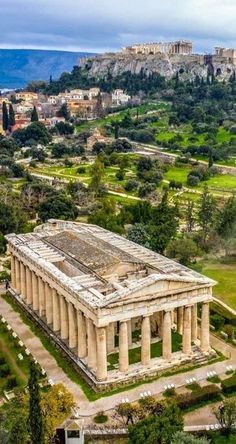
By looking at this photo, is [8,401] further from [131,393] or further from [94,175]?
[94,175]

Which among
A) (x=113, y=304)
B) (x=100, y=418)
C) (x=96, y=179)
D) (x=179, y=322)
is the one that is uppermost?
(x=113, y=304)

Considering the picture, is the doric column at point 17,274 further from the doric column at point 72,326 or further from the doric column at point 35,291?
the doric column at point 72,326

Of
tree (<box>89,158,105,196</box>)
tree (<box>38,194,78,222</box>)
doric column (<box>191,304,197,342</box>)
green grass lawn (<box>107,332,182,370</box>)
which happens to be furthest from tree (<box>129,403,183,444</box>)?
tree (<box>89,158,105,196</box>)

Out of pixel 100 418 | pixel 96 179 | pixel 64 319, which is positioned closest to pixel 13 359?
pixel 64 319

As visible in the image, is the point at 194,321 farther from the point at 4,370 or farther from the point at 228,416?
the point at 4,370

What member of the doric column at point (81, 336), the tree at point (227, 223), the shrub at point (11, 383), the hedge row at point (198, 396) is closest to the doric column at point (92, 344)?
the doric column at point (81, 336)

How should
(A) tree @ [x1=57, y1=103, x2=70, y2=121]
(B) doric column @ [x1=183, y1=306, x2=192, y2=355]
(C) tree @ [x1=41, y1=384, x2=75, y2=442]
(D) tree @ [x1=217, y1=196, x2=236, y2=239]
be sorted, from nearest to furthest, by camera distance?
(C) tree @ [x1=41, y1=384, x2=75, y2=442] < (B) doric column @ [x1=183, y1=306, x2=192, y2=355] < (D) tree @ [x1=217, y1=196, x2=236, y2=239] < (A) tree @ [x1=57, y1=103, x2=70, y2=121]

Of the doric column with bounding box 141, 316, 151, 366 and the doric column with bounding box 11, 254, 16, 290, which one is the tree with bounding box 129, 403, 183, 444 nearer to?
the doric column with bounding box 141, 316, 151, 366

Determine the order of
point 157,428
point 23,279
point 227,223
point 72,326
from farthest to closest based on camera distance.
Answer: point 227,223 < point 23,279 < point 72,326 < point 157,428
